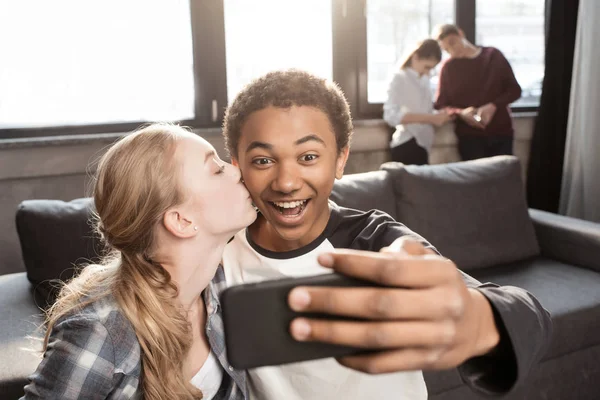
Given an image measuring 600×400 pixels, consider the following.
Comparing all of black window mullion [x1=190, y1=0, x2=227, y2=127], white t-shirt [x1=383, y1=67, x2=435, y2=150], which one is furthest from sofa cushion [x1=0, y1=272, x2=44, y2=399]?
white t-shirt [x1=383, y1=67, x2=435, y2=150]

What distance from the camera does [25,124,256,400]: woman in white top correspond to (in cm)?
94

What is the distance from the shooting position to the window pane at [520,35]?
4.45 metres

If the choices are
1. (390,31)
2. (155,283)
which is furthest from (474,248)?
(390,31)

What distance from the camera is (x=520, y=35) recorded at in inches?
180

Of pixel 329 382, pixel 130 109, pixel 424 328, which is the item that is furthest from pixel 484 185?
pixel 424 328

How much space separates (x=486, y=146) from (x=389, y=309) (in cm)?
380

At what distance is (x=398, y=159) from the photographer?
3.84 meters

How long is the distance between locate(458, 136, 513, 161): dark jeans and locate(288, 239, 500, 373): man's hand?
3.74 m

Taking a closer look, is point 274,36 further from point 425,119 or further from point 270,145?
point 270,145

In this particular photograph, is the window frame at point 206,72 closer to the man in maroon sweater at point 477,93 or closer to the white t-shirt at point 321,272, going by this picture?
the man in maroon sweater at point 477,93

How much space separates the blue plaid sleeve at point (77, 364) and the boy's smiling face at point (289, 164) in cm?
35

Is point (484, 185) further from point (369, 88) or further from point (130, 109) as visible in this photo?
point (130, 109)

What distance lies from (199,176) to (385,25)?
3.31 meters

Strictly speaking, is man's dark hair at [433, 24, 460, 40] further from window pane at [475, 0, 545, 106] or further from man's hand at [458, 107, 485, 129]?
window pane at [475, 0, 545, 106]
